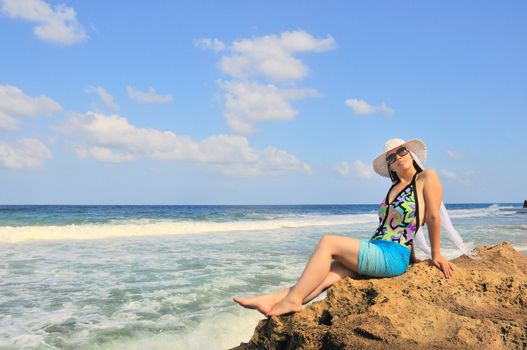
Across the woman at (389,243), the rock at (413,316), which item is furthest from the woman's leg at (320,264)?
the rock at (413,316)

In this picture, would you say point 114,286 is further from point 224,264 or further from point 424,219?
point 424,219

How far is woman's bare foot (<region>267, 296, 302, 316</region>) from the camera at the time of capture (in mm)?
3223

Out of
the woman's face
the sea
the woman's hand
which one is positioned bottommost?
the sea

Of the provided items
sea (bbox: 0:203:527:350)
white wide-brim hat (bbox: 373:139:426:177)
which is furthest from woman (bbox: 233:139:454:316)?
sea (bbox: 0:203:527:350)

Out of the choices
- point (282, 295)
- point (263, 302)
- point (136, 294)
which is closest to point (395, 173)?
point (282, 295)

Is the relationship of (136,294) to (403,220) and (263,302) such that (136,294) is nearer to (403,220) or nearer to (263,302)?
(263,302)

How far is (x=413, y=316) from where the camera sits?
2.74 m

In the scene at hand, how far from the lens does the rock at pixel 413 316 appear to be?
8.39 ft

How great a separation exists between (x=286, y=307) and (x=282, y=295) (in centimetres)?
14

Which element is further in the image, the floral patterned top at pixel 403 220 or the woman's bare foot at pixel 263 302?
the floral patterned top at pixel 403 220

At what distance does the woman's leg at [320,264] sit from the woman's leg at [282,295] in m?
0.03

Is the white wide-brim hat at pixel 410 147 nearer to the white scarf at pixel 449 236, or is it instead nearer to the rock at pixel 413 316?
the white scarf at pixel 449 236

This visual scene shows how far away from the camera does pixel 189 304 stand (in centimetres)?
622

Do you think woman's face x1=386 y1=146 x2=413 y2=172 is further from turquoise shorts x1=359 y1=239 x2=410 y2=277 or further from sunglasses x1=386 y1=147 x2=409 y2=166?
turquoise shorts x1=359 y1=239 x2=410 y2=277
